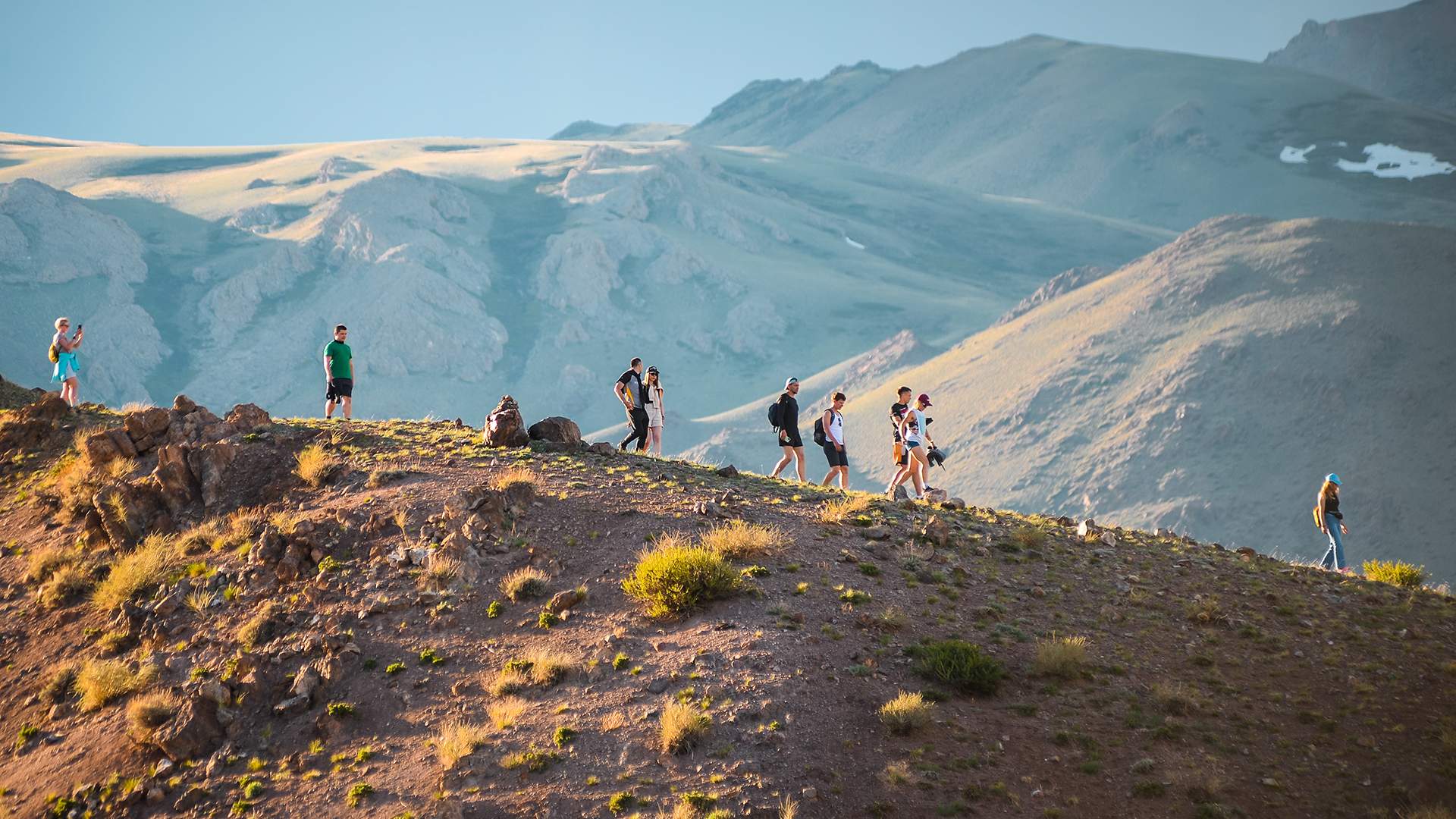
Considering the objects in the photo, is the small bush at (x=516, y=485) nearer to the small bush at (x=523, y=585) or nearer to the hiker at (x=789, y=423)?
the small bush at (x=523, y=585)

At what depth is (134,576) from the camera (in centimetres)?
1330

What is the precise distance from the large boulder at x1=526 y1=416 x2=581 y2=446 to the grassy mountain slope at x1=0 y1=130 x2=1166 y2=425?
103 metres

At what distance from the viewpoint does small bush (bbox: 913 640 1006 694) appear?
10.5 m

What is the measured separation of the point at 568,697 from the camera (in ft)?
34.1

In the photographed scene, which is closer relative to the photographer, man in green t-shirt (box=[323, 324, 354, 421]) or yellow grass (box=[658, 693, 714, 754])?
yellow grass (box=[658, 693, 714, 754])

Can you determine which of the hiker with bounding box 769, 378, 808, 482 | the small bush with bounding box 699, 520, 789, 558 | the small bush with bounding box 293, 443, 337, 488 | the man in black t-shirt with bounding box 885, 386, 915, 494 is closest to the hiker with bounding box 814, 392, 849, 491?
the hiker with bounding box 769, 378, 808, 482

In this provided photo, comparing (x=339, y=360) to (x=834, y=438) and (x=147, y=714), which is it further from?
(x=147, y=714)

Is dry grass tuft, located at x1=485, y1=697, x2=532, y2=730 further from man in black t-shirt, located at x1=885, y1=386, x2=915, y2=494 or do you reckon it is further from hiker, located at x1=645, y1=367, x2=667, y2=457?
hiker, located at x1=645, y1=367, x2=667, y2=457

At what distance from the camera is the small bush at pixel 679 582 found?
1151 cm

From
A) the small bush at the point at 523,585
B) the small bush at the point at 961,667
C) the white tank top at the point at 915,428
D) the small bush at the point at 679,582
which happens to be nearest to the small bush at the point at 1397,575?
the white tank top at the point at 915,428

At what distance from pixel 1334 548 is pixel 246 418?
17.6m

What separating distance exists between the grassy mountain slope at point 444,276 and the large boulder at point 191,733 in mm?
108207

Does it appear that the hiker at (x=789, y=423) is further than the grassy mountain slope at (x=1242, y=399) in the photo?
No

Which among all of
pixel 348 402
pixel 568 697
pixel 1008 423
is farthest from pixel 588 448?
pixel 1008 423
